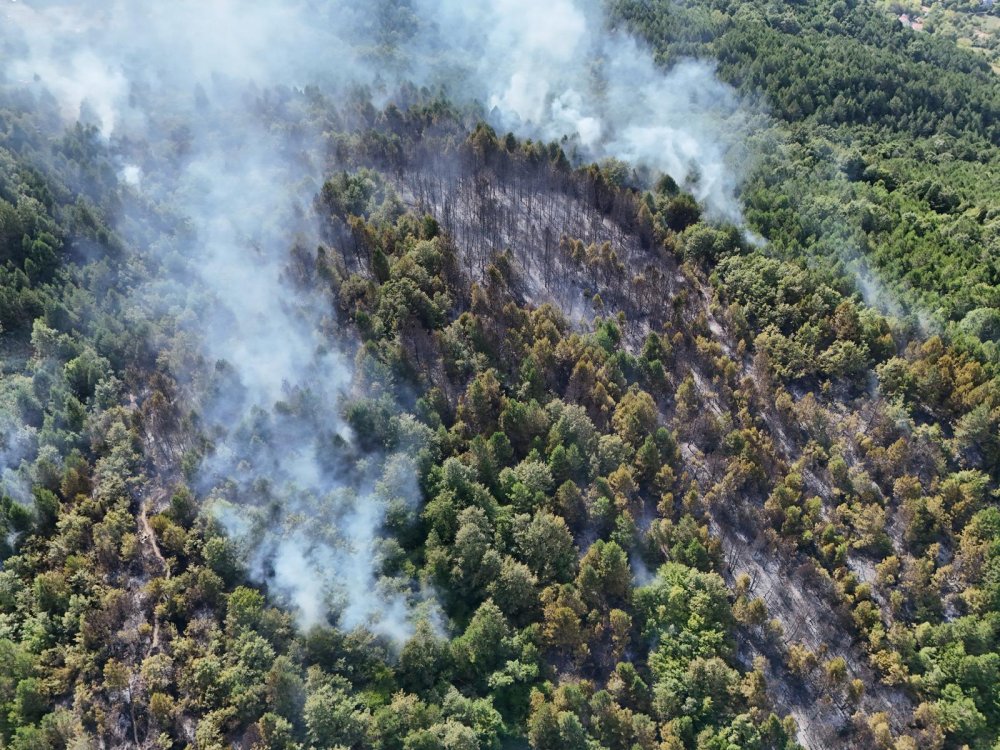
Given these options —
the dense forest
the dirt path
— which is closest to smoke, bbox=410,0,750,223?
the dense forest

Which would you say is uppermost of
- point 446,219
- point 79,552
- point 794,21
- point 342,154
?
point 794,21

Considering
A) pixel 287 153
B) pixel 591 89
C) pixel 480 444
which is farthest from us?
pixel 591 89

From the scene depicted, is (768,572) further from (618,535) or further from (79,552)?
(79,552)

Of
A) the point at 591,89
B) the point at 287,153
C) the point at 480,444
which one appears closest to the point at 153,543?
the point at 480,444

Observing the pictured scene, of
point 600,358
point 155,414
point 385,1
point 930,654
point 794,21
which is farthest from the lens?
point 794,21

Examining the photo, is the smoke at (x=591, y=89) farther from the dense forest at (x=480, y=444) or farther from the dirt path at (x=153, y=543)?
the dirt path at (x=153, y=543)

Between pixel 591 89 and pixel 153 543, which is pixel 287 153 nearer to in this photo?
pixel 591 89

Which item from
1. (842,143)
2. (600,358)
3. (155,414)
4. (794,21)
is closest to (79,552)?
(155,414)
